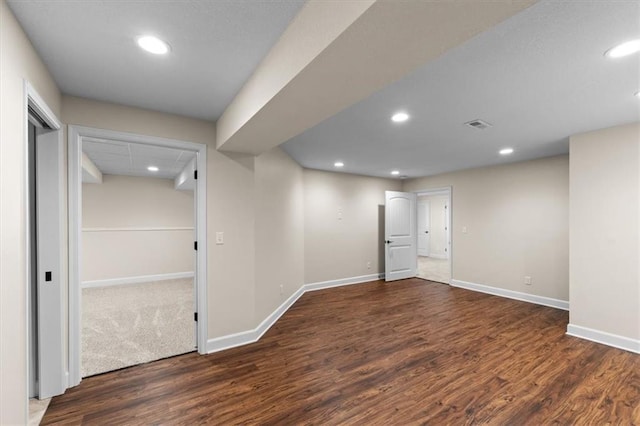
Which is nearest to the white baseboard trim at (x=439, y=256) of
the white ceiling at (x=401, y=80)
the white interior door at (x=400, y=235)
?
the white interior door at (x=400, y=235)

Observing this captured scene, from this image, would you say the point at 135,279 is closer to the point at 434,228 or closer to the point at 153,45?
the point at 153,45

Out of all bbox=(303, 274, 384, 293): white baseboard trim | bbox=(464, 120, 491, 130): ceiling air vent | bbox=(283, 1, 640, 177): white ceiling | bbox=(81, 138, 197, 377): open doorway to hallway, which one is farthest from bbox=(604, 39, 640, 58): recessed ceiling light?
bbox=(303, 274, 384, 293): white baseboard trim

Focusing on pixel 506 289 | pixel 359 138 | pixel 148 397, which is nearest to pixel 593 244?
pixel 506 289

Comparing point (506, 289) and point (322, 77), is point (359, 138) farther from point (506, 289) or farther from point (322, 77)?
point (506, 289)

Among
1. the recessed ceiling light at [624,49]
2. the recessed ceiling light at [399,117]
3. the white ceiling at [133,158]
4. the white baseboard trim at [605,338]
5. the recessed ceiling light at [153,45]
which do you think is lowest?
the white baseboard trim at [605,338]

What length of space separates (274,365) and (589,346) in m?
3.42

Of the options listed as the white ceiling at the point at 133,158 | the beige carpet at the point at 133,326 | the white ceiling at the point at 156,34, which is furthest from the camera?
the white ceiling at the point at 133,158

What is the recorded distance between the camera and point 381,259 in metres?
6.48

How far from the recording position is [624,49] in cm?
166

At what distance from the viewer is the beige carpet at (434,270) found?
6.46m

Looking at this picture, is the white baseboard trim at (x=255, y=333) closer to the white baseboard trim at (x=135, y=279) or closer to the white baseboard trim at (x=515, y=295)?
the white baseboard trim at (x=515, y=295)

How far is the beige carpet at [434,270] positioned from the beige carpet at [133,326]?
5161mm

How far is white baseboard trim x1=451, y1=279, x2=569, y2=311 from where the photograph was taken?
4.36 meters

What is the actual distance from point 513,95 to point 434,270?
5968mm
